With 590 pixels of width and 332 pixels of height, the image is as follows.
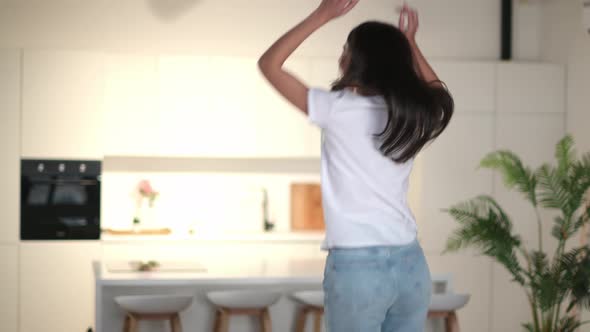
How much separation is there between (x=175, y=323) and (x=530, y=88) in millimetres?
3406

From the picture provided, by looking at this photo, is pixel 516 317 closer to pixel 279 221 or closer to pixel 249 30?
pixel 279 221

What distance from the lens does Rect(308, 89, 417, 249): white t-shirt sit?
2.00 metres

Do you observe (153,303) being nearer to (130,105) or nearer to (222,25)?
(130,105)

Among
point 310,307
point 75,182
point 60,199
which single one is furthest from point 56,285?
point 310,307

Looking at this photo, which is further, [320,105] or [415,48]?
[415,48]

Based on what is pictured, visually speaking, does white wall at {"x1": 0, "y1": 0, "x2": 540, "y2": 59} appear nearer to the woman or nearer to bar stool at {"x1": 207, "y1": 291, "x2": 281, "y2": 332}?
bar stool at {"x1": 207, "y1": 291, "x2": 281, "y2": 332}

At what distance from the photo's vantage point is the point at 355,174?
6.58 ft

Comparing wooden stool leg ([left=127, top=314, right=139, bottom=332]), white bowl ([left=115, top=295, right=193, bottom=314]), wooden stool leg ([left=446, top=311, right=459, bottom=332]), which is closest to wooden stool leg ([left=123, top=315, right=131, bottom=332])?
wooden stool leg ([left=127, top=314, right=139, bottom=332])

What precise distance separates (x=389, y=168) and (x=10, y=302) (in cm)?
452

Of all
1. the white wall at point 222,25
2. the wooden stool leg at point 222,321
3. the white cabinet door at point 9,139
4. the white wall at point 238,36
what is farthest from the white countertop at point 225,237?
the wooden stool leg at point 222,321

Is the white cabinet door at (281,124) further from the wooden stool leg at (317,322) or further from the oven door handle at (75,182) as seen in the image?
the wooden stool leg at (317,322)

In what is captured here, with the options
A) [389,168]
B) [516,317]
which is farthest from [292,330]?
[389,168]

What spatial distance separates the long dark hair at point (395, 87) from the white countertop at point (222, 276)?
242 cm

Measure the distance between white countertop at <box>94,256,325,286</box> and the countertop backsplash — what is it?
73.2 inches
